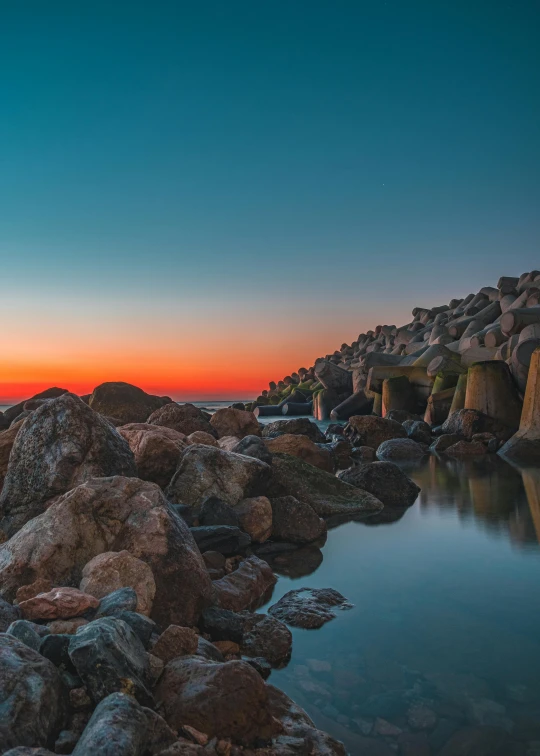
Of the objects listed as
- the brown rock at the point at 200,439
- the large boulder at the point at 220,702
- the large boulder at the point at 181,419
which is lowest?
the large boulder at the point at 220,702

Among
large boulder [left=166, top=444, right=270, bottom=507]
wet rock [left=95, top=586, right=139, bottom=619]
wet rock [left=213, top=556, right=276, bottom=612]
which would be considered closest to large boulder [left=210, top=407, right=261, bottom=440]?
large boulder [left=166, top=444, right=270, bottom=507]

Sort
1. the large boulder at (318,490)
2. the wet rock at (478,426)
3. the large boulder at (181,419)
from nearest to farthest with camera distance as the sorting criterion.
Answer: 1. the large boulder at (318,490)
2. the large boulder at (181,419)
3. the wet rock at (478,426)

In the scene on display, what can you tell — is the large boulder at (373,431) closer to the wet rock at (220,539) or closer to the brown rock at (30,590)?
the wet rock at (220,539)

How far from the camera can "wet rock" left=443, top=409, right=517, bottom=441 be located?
15727 millimetres

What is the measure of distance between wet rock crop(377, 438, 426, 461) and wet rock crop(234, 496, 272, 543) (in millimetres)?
8380

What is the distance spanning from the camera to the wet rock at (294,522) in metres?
6.15

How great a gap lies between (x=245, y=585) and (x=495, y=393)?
13.1 meters

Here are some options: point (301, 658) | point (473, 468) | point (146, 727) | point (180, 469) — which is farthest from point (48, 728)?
point (473, 468)

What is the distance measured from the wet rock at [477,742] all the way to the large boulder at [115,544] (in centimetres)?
170

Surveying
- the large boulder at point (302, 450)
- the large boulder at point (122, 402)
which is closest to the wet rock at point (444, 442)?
the large boulder at point (302, 450)

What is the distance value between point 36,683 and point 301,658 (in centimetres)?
170

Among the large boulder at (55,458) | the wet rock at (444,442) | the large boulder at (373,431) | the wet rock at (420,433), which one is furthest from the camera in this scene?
the wet rock at (420,433)

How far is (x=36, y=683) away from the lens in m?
2.39

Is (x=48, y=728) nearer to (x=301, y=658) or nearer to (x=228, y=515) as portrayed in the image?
(x=301, y=658)
